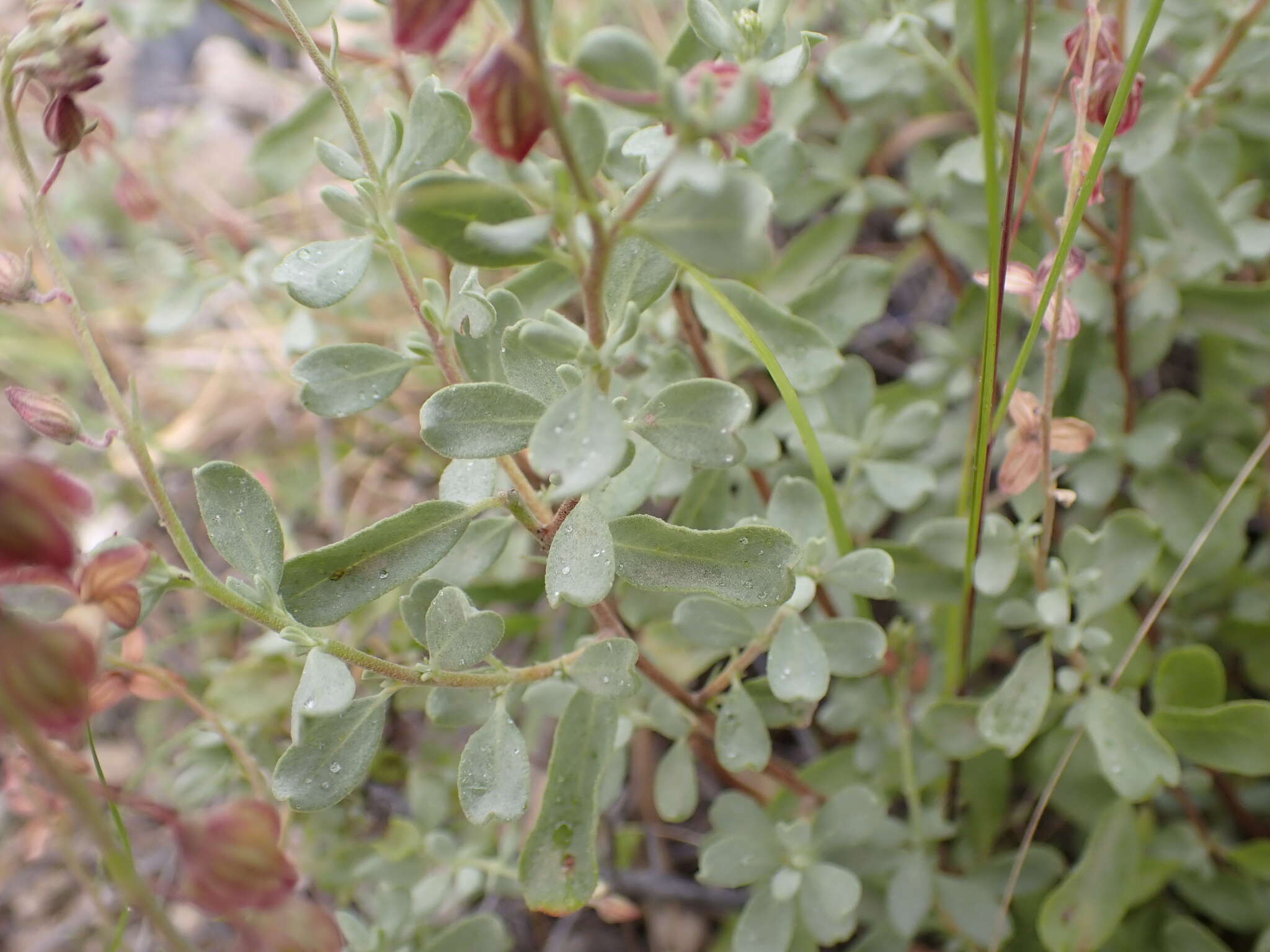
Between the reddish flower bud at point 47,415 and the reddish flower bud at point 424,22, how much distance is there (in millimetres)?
534

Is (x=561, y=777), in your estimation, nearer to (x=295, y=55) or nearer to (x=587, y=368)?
(x=587, y=368)

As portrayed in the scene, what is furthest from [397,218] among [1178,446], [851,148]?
[1178,446]

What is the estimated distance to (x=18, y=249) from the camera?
283 cm

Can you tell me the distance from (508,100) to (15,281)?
0.61 metres

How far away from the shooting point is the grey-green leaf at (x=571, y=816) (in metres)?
1.07

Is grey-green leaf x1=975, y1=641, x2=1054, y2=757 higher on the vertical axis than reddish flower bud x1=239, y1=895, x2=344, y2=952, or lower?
lower

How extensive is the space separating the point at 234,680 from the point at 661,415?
3.40 ft

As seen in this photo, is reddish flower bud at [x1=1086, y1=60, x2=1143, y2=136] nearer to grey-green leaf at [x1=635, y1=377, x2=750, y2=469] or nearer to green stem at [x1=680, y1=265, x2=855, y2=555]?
green stem at [x1=680, y1=265, x2=855, y2=555]

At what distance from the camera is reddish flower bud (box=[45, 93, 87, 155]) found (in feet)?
3.12

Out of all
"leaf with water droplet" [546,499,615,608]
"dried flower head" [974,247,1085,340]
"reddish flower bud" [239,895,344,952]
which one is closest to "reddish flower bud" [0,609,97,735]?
"reddish flower bud" [239,895,344,952]

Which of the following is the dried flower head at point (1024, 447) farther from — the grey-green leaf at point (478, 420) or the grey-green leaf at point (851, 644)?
the grey-green leaf at point (478, 420)

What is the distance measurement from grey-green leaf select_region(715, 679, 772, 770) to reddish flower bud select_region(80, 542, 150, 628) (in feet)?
2.13

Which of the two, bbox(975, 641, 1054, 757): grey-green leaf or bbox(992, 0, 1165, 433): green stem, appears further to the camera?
bbox(975, 641, 1054, 757): grey-green leaf

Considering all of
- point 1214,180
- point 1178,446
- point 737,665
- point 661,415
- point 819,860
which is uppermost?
point 661,415
